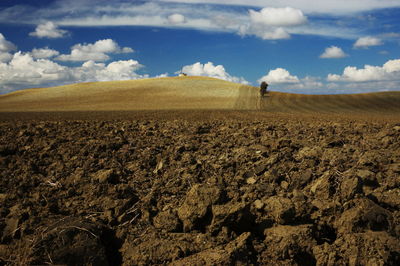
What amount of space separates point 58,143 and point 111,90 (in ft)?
168

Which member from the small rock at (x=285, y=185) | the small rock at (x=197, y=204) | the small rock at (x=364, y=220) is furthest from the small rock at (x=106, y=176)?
the small rock at (x=364, y=220)

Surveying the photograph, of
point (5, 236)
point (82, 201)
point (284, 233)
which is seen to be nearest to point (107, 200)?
point (82, 201)

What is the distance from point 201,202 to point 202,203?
22 mm

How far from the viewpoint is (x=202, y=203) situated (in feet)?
13.7

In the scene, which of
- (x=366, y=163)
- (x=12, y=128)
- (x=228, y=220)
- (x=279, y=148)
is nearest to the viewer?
(x=228, y=220)

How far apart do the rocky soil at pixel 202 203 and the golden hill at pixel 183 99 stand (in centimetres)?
3148

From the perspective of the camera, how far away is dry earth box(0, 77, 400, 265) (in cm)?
362

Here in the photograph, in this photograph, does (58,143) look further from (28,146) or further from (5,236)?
(5,236)

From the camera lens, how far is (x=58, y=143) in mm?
7680

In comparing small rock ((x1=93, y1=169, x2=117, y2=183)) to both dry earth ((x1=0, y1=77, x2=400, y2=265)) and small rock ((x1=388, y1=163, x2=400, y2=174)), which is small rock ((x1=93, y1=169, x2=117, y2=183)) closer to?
dry earth ((x1=0, y1=77, x2=400, y2=265))

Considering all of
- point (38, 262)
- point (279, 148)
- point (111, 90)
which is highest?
point (111, 90)

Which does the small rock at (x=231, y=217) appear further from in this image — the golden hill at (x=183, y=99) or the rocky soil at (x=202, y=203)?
the golden hill at (x=183, y=99)

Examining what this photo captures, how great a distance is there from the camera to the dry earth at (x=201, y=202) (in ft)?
11.9

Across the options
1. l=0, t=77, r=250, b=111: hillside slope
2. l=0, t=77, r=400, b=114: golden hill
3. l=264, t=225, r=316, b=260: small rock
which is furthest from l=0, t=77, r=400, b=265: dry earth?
l=0, t=77, r=250, b=111: hillside slope
